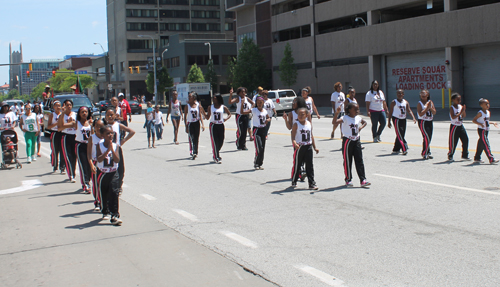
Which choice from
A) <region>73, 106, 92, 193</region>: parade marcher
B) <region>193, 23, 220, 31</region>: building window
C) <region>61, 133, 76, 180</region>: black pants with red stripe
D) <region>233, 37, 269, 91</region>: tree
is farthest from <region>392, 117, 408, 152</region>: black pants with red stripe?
<region>193, 23, 220, 31</region>: building window

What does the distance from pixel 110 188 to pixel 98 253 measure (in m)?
1.29

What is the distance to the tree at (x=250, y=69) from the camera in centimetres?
5462

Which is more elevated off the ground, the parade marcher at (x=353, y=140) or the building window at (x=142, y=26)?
the building window at (x=142, y=26)

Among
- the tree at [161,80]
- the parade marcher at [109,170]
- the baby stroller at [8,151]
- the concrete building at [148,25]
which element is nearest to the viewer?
the parade marcher at [109,170]

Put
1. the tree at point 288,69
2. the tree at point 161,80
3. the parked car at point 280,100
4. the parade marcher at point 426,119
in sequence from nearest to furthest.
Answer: the parade marcher at point 426,119 → the parked car at point 280,100 → the tree at point 288,69 → the tree at point 161,80

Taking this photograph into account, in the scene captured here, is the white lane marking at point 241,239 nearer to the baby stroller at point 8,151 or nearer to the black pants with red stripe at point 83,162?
the black pants with red stripe at point 83,162

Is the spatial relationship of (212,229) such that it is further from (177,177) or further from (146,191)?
(177,177)

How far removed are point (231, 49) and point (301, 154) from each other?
77.2m

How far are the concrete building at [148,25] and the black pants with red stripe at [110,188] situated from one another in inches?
3829

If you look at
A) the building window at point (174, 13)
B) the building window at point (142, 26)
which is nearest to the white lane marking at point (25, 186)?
the building window at point (142, 26)

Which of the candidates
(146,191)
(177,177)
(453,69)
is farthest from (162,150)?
(453,69)

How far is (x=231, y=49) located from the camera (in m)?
84.6

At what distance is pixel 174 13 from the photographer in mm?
107375

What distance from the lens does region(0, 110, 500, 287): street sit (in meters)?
5.16
